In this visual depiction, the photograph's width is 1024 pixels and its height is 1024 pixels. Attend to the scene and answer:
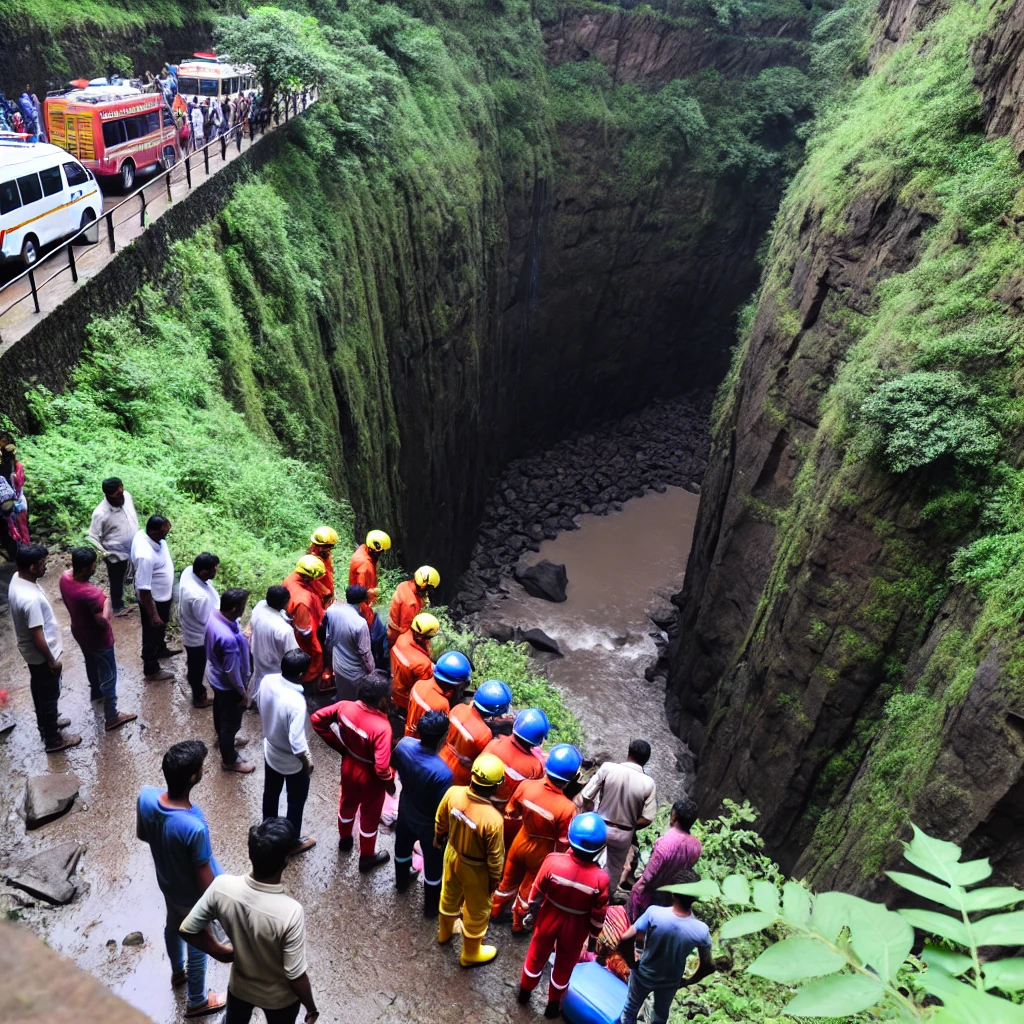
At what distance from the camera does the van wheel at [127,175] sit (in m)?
18.7

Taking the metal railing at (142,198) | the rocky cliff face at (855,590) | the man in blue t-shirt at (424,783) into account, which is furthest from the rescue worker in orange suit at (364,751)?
the metal railing at (142,198)

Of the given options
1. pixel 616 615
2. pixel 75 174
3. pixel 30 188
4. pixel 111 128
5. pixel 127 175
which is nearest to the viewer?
pixel 30 188

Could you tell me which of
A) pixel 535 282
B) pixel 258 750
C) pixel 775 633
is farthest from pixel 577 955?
pixel 535 282

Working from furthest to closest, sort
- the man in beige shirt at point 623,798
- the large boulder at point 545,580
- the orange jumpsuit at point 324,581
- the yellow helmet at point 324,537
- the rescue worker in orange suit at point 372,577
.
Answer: the large boulder at point 545,580 < the rescue worker in orange suit at point 372,577 < the yellow helmet at point 324,537 < the orange jumpsuit at point 324,581 < the man in beige shirt at point 623,798

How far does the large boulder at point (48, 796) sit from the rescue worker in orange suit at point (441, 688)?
2.80 meters

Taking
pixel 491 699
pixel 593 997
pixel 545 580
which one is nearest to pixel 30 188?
pixel 491 699

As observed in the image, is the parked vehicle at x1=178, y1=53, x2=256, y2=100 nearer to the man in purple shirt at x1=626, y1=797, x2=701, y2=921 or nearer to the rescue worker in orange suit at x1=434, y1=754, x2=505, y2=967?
the rescue worker in orange suit at x1=434, y1=754, x2=505, y2=967

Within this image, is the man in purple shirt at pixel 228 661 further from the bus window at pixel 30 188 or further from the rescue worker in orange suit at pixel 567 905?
the bus window at pixel 30 188

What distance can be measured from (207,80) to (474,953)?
23.4 metres

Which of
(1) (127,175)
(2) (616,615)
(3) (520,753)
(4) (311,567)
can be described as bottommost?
(2) (616,615)

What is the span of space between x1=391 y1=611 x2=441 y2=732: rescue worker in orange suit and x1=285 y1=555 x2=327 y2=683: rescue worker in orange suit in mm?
864

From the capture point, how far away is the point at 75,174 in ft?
→ 49.0

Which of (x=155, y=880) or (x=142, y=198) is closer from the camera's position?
(x=155, y=880)

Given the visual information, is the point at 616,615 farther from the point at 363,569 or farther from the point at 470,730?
the point at 470,730
